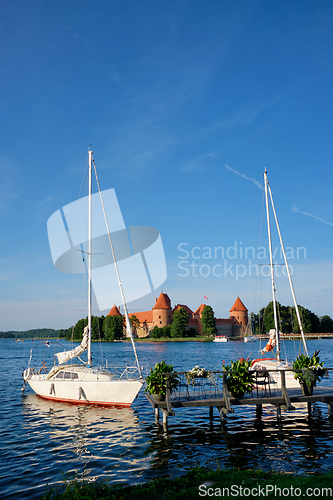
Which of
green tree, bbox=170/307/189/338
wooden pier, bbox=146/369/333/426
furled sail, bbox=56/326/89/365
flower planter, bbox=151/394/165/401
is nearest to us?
wooden pier, bbox=146/369/333/426

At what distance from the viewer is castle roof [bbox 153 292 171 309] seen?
176 metres

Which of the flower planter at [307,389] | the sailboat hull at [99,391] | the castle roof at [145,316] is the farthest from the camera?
the castle roof at [145,316]

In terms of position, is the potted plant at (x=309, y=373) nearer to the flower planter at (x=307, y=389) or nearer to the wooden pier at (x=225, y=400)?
the flower planter at (x=307, y=389)

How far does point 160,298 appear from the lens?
17962 cm

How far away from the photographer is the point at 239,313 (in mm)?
180375

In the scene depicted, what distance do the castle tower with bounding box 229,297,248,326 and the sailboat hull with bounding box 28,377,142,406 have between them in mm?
160635

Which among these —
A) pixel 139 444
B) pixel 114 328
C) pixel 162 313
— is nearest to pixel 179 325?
pixel 162 313

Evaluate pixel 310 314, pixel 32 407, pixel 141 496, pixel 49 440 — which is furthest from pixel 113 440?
pixel 310 314

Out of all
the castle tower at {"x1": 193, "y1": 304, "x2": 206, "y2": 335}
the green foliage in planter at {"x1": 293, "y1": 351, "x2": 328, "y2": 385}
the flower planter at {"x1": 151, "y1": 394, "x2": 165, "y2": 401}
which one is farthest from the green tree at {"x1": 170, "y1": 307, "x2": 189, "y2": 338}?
the flower planter at {"x1": 151, "y1": 394, "x2": 165, "y2": 401}

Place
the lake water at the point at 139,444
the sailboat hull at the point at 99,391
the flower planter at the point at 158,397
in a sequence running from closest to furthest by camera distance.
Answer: the lake water at the point at 139,444 → the flower planter at the point at 158,397 → the sailboat hull at the point at 99,391

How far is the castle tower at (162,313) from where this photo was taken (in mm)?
173625

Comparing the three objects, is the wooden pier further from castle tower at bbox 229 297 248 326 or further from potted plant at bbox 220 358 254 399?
castle tower at bbox 229 297 248 326

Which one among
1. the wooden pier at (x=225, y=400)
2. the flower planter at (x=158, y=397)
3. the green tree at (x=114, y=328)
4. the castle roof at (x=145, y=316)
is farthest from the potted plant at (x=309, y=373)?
the castle roof at (x=145, y=316)

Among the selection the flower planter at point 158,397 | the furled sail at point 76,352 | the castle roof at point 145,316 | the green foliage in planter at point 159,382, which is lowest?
the flower planter at point 158,397
